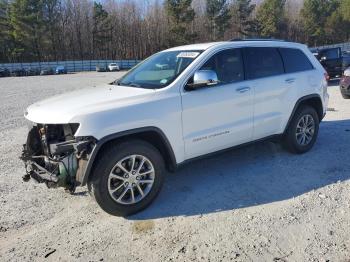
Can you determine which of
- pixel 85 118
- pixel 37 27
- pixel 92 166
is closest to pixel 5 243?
pixel 92 166

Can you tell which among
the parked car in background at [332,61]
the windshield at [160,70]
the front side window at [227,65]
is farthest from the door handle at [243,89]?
the parked car in background at [332,61]

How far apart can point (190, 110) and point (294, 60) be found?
93.0 inches

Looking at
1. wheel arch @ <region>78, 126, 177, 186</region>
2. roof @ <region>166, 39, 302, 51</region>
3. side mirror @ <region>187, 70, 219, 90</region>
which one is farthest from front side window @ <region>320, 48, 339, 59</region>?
wheel arch @ <region>78, 126, 177, 186</region>

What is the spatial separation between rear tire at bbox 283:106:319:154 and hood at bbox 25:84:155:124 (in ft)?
8.53

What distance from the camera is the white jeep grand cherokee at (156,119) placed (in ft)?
12.8

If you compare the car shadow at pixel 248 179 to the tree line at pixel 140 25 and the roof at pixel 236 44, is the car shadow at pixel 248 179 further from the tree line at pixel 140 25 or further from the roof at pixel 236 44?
the tree line at pixel 140 25

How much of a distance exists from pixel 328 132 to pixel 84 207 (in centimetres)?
503

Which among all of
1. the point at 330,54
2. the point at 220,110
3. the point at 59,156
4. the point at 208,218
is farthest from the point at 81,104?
the point at 330,54

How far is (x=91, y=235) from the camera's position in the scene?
12.7ft

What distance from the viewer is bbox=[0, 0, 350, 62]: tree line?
6362 centimetres

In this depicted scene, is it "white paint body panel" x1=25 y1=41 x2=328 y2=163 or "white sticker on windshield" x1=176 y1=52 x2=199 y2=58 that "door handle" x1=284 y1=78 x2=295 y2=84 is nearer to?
"white paint body panel" x1=25 y1=41 x2=328 y2=163

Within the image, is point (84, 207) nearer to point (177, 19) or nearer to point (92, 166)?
point (92, 166)

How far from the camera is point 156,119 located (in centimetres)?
414

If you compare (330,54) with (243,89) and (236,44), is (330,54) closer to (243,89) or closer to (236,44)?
(236,44)
